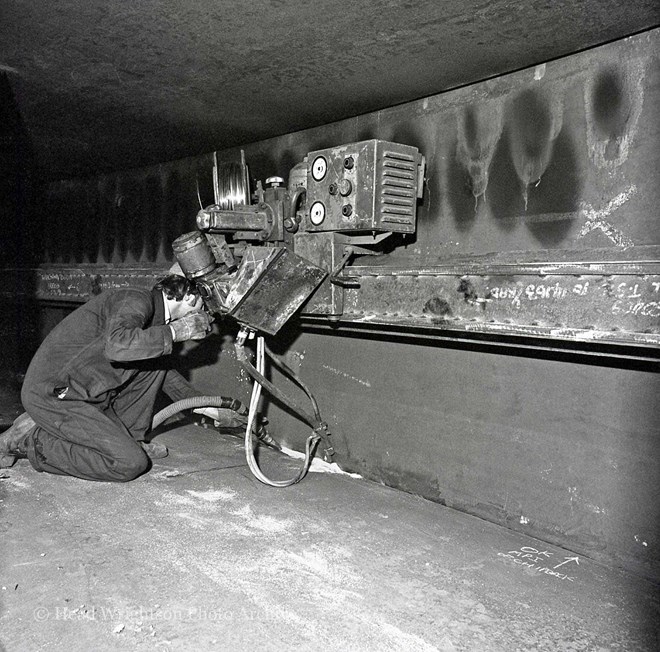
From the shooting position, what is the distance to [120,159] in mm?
4383

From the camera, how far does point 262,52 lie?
2301 mm

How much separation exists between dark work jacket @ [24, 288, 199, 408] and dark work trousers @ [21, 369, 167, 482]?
5 cm

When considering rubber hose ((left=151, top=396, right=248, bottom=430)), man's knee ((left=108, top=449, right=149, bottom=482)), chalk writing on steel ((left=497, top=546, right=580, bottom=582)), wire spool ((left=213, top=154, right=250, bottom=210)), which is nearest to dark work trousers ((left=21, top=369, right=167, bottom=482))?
man's knee ((left=108, top=449, right=149, bottom=482))

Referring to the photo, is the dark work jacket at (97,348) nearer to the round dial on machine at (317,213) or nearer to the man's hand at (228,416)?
the man's hand at (228,416)

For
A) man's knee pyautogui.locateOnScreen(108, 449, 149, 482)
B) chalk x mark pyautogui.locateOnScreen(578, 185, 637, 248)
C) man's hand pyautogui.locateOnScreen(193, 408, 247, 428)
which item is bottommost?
man's knee pyautogui.locateOnScreen(108, 449, 149, 482)

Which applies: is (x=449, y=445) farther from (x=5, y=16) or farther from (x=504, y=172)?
(x=5, y=16)

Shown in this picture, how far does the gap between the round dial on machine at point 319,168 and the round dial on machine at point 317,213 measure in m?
0.12

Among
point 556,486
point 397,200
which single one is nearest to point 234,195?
point 397,200

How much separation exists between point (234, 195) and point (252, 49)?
3.70 feet

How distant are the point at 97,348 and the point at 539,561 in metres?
2.29

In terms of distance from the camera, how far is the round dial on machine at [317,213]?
107 inches

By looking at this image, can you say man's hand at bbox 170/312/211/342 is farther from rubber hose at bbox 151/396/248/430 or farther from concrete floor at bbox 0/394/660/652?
concrete floor at bbox 0/394/660/652

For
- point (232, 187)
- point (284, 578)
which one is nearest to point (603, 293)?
point (284, 578)

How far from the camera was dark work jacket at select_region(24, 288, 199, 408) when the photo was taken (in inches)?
115
